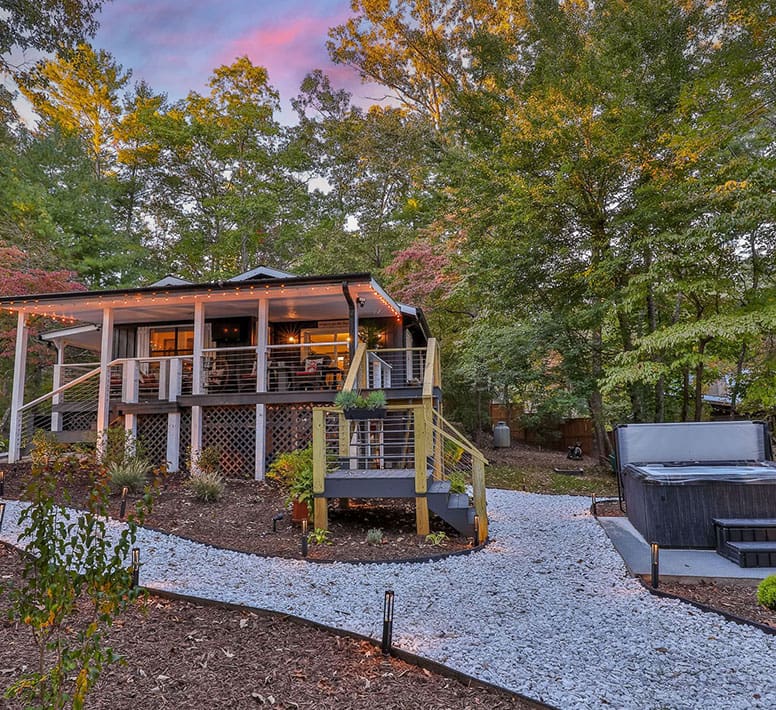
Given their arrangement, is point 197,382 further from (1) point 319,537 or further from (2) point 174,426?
(1) point 319,537

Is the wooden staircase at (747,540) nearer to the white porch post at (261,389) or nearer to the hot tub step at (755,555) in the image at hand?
the hot tub step at (755,555)

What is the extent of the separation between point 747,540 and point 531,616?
3.09 m

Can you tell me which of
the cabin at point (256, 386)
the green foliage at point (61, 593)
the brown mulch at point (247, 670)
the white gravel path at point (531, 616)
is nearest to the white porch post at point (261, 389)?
the cabin at point (256, 386)

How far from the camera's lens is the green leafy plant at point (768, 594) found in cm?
419

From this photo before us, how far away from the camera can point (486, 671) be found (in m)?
3.19

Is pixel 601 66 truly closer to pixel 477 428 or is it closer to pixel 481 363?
pixel 481 363

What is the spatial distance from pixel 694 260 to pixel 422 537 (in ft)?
23.5

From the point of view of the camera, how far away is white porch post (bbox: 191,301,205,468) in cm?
987

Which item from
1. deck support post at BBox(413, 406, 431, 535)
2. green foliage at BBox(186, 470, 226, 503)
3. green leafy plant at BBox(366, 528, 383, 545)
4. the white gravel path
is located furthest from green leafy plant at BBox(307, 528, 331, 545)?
green foliage at BBox(186, 470, 226, 503)

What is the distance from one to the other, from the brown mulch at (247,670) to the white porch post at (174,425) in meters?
6.17

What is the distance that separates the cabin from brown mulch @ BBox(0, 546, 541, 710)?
106 inches

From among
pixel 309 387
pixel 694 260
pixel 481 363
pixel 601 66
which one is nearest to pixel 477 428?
pixel 481 363

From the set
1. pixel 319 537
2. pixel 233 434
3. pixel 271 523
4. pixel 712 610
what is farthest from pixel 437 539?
pixel 233 434

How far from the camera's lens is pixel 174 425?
10047mm
